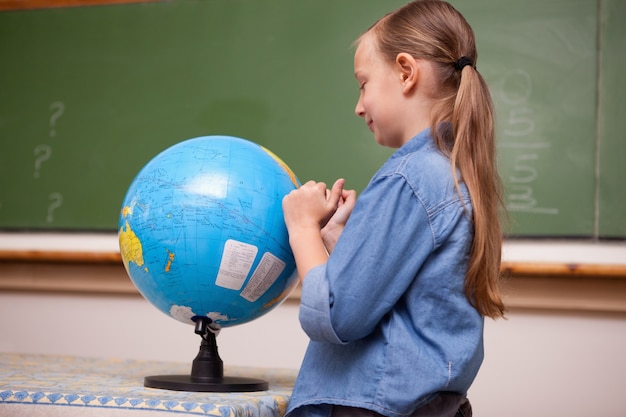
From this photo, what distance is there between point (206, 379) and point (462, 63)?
2.79ft

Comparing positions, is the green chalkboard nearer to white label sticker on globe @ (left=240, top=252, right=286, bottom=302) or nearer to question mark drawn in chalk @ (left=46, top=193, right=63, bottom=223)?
question mark drawn in chalk @ (left=46, top=193, right=63, bottom=223)

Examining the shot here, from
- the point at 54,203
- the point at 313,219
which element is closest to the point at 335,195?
the point at 313,219

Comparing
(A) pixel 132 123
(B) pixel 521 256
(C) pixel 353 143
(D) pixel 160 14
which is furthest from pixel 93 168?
(B) pixel 521 256

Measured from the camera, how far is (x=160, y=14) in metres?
3.36

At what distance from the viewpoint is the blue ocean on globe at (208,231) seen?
1.47m

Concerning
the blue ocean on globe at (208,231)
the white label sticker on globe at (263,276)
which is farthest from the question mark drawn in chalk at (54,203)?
the white label sticker on globe at (263,276)

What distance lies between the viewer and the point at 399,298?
135cm

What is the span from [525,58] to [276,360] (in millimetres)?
1584

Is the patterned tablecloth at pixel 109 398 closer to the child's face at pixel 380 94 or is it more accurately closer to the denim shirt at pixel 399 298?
the denim shirt at pixel 399 298

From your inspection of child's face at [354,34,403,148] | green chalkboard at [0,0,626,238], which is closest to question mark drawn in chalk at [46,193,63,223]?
green chalkboard at [0,0,626,238]

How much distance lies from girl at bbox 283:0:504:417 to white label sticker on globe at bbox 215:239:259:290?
0.34 feet

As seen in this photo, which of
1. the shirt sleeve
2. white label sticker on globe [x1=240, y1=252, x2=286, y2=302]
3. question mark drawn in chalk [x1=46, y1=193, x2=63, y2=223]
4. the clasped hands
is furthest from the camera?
question mark drawn in chalk [x1=46, y1=193, x2=63, y2=223]

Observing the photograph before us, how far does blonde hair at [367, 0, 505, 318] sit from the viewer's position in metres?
1.38

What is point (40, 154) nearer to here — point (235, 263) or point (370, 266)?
point (235, 263)
